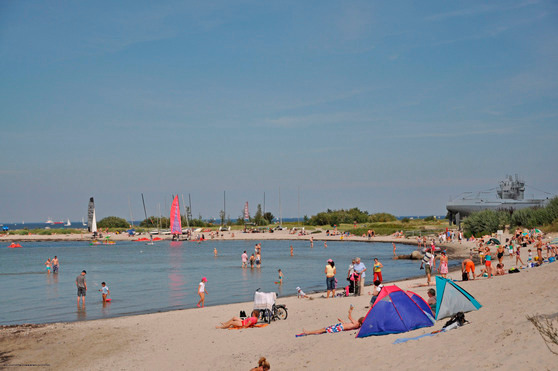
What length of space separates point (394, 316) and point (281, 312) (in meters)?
5.17

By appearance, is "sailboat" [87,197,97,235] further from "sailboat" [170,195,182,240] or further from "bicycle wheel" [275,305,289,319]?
"bicycle wheel" [275,305,289,319]

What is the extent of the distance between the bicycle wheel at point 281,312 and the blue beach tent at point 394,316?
4.40 metres

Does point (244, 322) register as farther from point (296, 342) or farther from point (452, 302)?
point (452, 302)

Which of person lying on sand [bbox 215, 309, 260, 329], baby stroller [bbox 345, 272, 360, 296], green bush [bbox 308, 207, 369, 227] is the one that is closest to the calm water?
baby stroller [bbox 345, 272, 360, 296]

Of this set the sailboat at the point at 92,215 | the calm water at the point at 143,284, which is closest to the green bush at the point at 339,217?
the sailboat at the point at 92,215

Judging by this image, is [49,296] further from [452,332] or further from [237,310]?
[452,332]

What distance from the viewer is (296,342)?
42.7 ft

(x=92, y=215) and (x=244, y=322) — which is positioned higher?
(x=92, y=215)

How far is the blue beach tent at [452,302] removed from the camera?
13.1m

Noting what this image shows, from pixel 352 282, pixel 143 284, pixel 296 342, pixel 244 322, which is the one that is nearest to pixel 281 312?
pixel 244 322

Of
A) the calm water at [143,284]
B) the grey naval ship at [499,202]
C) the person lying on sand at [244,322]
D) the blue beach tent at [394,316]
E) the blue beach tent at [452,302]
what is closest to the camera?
the blue beach tent at [394,316]

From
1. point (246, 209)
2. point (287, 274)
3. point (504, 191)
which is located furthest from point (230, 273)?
point (246, 209)

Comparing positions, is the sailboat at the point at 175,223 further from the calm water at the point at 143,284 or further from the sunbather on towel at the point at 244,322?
the sunbather on towel at the point at 244,322

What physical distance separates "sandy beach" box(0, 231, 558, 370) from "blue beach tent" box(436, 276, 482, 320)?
451 millimetres
